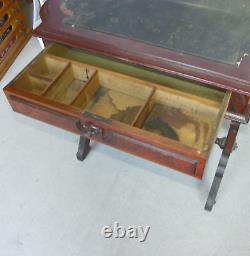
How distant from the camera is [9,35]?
1.88 metres

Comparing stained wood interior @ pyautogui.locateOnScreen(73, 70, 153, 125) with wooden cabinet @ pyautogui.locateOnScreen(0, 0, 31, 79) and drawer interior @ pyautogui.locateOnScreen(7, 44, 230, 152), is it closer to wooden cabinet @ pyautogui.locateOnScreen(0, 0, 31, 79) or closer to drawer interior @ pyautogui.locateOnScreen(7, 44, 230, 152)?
drawer interior @ pyautogui.locateOnScreen(7, 44, 230, 152)

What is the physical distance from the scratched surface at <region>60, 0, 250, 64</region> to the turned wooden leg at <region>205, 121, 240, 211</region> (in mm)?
229

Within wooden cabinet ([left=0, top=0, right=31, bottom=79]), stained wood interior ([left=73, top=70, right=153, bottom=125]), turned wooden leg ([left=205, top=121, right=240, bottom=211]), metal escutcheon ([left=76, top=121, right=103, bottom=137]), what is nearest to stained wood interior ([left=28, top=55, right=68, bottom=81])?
stained wood interior ([left=73, top=70, right=153, bottom=125])

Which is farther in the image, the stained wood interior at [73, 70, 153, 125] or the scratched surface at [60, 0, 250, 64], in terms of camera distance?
the stained wood interior at [73, 70, 153, 125]

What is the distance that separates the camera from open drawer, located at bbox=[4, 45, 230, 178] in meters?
0.90

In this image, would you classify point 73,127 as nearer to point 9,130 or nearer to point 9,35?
point 9,130

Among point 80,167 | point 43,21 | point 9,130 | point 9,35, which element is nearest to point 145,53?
point 43,21

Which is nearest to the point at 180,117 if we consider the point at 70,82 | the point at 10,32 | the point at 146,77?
the point at 146,77

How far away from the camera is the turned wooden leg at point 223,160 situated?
1071mm

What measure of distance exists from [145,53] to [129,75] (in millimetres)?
154

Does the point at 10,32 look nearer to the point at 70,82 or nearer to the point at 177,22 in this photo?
the point at 70,82

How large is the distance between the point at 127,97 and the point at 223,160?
393mm

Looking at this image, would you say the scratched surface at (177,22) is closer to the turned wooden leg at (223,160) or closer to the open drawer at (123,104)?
the open drawer at (123,104)

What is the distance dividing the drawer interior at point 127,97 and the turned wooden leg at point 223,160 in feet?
0.24
